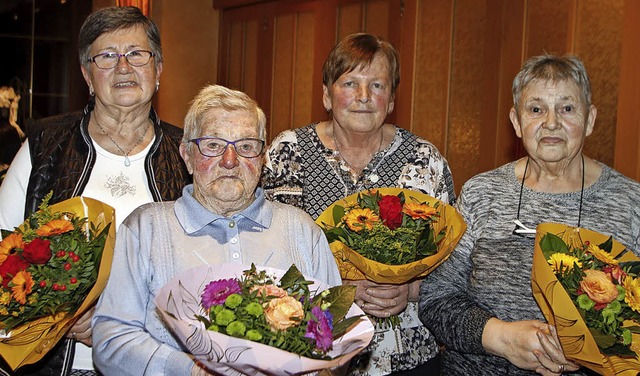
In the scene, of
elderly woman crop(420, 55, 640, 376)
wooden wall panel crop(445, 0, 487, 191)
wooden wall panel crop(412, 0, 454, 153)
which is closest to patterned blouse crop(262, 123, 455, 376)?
elderly woman crop(420, 55, 640, 376)

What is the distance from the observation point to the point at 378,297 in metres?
2.96

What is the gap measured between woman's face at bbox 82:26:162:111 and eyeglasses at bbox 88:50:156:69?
11mm

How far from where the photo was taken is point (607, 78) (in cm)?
484

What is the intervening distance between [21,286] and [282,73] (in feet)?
19.9

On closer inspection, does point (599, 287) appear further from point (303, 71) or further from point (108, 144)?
point (303, 71)

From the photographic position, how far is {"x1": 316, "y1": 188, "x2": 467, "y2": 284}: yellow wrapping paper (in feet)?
8.93

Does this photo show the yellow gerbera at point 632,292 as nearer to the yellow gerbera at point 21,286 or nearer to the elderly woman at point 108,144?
the elderly woman at point 108,144

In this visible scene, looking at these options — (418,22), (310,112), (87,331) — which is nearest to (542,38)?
(418,22)

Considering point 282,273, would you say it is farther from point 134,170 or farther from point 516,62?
point 516,62

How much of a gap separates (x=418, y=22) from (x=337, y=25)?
1155 millimetres

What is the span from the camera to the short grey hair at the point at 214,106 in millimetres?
2469

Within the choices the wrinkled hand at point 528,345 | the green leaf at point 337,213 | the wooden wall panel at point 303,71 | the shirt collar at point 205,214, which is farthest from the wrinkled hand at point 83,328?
the wooden wall panel at point 303,71

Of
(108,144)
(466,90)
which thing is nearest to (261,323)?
(108,144)

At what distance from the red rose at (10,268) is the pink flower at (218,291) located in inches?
25.9
